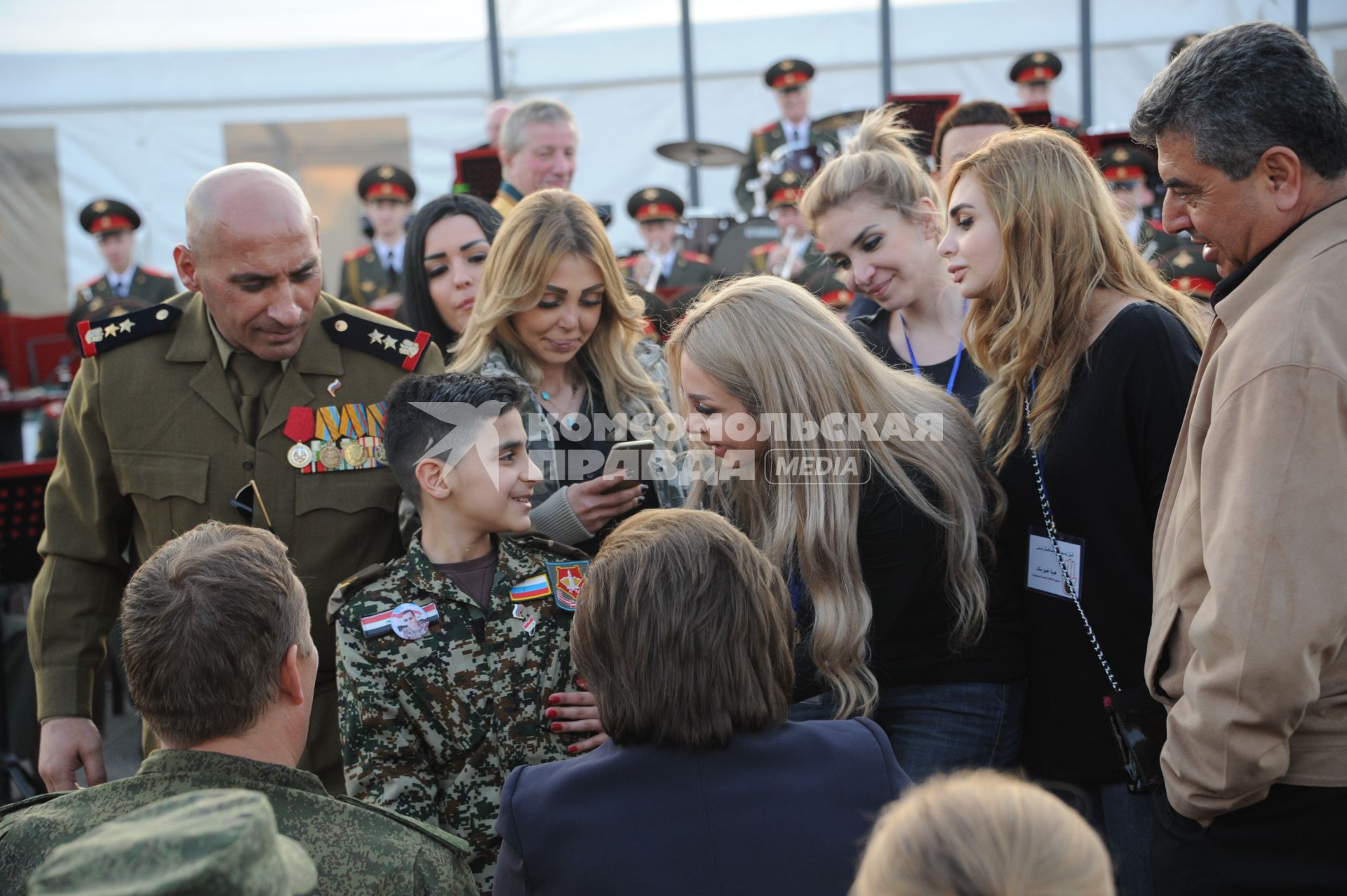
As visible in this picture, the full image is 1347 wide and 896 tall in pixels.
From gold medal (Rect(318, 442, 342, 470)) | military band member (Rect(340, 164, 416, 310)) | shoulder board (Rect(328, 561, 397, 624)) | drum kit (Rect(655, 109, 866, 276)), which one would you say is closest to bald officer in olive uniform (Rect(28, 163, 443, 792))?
gold medal (Rect(318, 442, 342, 470))

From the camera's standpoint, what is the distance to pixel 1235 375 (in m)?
1.66

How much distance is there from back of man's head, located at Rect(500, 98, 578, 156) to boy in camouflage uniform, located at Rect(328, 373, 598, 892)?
2.53 m

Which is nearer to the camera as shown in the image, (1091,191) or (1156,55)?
(1091,191)

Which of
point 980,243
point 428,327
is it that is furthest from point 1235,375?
point 428,327

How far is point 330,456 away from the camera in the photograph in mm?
2783

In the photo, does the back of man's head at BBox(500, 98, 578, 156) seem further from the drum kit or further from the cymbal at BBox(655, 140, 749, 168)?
the cymbal at BBox(655, 140, 749, 168)

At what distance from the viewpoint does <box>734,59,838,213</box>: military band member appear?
34.4ft

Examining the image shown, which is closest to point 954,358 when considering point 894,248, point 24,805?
point 894,248

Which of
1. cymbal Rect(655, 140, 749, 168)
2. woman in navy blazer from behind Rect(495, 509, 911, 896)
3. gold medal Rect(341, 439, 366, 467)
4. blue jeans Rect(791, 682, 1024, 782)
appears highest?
cymbal Rect(655, 140, 749, 168)

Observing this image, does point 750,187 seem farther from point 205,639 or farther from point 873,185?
point 205,639

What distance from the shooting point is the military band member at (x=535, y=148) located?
15.8 feet

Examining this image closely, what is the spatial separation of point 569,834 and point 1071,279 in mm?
1575

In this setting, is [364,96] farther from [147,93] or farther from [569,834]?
[569,834]

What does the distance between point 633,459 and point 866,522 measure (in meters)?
0.95
